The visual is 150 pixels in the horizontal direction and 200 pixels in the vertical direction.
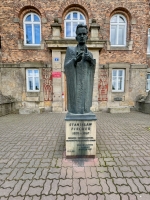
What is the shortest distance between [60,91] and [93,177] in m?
6.69

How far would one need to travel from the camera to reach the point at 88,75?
2842 millimetres

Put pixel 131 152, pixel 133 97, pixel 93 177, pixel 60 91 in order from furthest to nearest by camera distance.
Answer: pixel 133 97 < pixel 60 91 < pixel 131 152 < pixel 93 177

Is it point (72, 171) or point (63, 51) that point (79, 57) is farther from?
point (63, 51)

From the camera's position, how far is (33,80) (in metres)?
8.88

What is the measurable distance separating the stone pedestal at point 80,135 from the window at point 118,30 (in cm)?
817

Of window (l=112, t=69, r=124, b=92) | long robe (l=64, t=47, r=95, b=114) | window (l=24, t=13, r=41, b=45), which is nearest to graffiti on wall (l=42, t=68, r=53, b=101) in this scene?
window (l=24, t=13, r=41, b=45)

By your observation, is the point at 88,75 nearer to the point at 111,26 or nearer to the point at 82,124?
the point at 82,124

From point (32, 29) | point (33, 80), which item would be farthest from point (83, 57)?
point (32, 29)

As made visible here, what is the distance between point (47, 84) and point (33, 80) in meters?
1.07

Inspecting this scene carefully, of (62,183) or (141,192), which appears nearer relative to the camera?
(141,192)

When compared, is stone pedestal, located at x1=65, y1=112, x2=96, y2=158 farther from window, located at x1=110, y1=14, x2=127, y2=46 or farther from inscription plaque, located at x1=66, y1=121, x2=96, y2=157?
window, located at x1=110, y1=14, x2=127, y2=46

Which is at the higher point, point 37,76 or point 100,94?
point 37,76

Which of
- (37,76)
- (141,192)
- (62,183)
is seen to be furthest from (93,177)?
(37,76)

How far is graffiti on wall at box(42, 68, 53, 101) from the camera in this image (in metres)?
8.70
